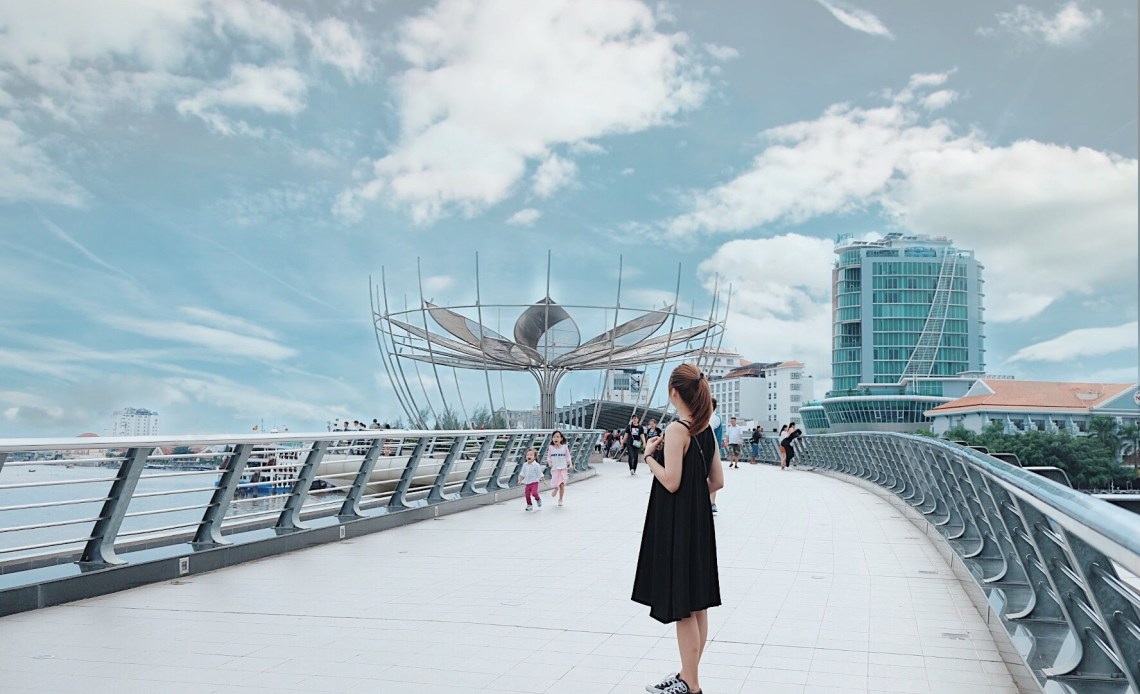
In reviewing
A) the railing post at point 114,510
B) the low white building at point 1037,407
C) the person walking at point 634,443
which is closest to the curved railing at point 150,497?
the railing post at point 114,510

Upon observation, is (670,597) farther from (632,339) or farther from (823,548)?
(632,339)

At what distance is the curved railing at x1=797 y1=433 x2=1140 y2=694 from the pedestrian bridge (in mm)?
14

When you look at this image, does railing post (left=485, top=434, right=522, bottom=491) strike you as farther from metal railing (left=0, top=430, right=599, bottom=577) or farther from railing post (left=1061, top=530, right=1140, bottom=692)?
railing post (left=1061, top=530, right=1140, bottom=692)

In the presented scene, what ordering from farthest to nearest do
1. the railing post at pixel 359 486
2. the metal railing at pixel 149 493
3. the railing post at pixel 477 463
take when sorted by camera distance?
the railing post at pixel 477 463, the railing post at pixel 359 486, the metal railing at pixel 149 493

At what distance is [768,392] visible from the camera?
536 ft

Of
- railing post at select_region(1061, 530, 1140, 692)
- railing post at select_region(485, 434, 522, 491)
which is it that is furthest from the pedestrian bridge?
railing post at select_region(485, 434, 522, 491)

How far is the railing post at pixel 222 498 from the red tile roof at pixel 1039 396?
94808 mm

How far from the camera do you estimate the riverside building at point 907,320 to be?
424ft

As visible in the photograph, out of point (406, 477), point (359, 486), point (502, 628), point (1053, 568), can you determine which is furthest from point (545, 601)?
point (406, 477)

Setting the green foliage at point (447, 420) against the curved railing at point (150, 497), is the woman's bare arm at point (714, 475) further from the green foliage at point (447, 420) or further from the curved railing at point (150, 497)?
the green foliage at point (447, 420)

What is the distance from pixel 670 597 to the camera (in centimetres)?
448

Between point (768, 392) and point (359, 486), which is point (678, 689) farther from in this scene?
point (768, 392)

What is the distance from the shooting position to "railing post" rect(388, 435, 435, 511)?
508 inches

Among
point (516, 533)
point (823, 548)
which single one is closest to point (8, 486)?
point (516, 533)
